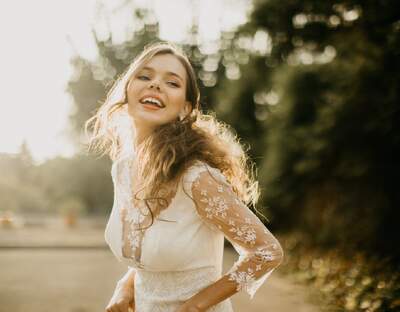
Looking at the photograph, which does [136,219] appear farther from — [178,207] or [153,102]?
[153,102]

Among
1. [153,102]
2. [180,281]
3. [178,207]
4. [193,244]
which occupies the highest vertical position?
[153,102]

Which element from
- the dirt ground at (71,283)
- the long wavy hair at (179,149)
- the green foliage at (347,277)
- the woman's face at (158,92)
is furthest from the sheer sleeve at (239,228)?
the dirt ground at (71,283)

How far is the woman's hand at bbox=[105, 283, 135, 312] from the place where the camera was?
1.77 metres

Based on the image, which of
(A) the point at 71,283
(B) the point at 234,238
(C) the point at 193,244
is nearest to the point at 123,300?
(C) the point at 193,244

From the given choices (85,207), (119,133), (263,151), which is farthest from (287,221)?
(85,207)

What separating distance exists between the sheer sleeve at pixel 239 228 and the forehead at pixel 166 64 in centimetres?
52

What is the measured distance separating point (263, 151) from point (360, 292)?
25.3 feet

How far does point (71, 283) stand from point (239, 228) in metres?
7.31

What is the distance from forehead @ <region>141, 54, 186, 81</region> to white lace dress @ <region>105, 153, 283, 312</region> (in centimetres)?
45

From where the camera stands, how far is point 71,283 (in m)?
8.01

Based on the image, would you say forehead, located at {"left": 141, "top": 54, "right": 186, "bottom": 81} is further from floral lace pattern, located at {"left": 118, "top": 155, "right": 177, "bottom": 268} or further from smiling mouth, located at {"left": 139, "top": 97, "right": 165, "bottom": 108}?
floral lace pattern, located at {"left": 118, "top": 155, "right": 177, "bottom": 268}

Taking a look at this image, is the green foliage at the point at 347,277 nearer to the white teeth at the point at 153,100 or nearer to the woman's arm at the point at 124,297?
the woman's arm at the point at 124,297

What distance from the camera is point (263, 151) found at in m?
13.6

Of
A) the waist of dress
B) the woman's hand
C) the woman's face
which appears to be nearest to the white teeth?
the woman's face
